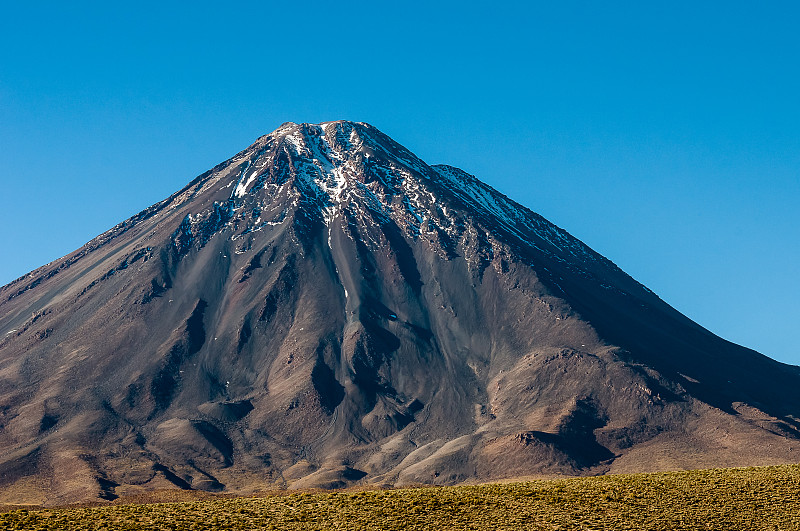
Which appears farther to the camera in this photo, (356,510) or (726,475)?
(726,475)

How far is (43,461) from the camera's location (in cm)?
19388

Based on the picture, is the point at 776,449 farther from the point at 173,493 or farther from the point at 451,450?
the point at 173,493

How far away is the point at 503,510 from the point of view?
3041 inches

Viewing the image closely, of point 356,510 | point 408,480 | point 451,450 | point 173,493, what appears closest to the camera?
point 356,510

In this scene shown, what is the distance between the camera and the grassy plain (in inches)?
2889

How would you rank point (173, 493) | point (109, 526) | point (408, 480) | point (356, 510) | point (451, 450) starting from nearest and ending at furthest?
point (109, 526), point (356, 510), point (173, 493), point (408, 480), point (451, 450)

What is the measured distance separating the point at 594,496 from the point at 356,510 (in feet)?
69.7

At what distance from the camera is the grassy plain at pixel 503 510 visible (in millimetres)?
73375

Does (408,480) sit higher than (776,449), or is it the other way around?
(776,449)

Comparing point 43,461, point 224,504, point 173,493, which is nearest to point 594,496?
point 224,504

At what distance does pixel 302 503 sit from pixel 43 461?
132975mm

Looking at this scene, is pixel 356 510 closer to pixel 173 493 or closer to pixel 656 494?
pixel 656 494

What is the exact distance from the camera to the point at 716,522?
73.7 m

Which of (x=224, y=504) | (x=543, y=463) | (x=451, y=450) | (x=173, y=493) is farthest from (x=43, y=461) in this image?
(x=224, y=504)
